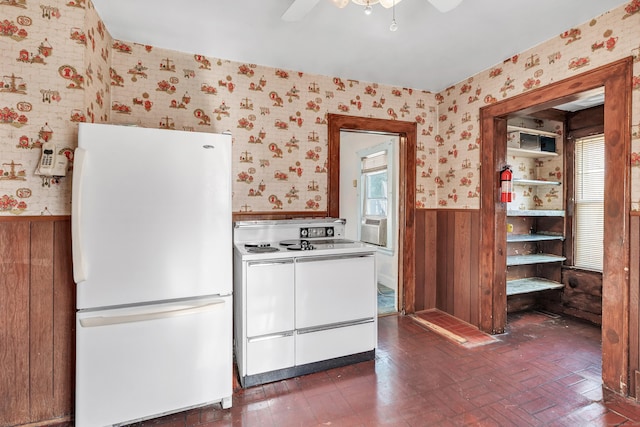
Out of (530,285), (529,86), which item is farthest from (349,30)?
(530,285)

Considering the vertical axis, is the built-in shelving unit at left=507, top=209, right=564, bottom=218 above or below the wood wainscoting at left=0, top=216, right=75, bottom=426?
above

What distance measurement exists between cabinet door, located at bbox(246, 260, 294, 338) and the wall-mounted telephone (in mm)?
1193

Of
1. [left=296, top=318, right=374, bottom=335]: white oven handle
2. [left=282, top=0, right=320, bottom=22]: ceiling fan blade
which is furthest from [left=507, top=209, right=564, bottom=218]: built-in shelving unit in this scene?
[left=282, top=0, right=320, bottom=22]: ceiling fan blade

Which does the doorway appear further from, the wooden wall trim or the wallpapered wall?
the wooden wall trim

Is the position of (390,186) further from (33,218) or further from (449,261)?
(33,218)

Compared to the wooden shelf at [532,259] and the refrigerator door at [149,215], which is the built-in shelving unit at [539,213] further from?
the refrigerator door at [149,215]

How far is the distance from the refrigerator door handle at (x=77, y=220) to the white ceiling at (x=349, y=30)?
1.15 metres

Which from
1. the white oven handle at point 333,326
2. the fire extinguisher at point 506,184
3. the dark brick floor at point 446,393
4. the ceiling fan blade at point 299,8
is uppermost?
the ceiling fan blade at point 299,8

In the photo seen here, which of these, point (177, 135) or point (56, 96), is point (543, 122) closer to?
point (177, 135)

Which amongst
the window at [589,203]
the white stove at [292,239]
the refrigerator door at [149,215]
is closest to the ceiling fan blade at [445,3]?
the refrigerator door at [149,215]

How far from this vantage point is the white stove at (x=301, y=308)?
208 centimetres

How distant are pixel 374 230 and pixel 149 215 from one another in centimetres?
349

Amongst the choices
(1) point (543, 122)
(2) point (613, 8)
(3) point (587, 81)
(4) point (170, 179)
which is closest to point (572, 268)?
(1) point (543, 122)

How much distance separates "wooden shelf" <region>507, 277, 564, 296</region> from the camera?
10.6 feet
